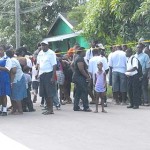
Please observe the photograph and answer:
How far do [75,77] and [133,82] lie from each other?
172 cm

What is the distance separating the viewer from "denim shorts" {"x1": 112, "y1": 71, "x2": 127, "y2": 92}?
49.2 feet

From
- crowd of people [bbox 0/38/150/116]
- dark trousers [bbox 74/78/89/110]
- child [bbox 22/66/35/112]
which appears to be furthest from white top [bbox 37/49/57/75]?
child [bbox 22/66/35/112]

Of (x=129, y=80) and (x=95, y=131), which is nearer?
(x=95, y=131)

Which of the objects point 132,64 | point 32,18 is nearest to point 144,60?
point 132,64

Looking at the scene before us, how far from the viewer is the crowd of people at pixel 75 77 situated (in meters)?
13.0

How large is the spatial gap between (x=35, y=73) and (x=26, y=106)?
1878mm

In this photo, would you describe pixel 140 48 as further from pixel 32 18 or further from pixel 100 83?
pixel 32 18

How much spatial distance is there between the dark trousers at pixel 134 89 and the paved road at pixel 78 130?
35 cm

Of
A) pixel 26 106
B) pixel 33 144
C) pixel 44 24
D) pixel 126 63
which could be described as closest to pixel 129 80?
pixel 126 63

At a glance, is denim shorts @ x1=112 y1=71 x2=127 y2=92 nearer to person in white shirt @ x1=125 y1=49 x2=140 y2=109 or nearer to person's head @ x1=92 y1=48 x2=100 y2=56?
person in white shirt @ x1=125 y1=49 x2=140 y2=109

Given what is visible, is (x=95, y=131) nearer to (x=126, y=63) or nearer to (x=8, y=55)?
(x=8, y=55)

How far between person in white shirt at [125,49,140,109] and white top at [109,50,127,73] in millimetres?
784

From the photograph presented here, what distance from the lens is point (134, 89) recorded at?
14031mm

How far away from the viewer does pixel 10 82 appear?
13086mm
